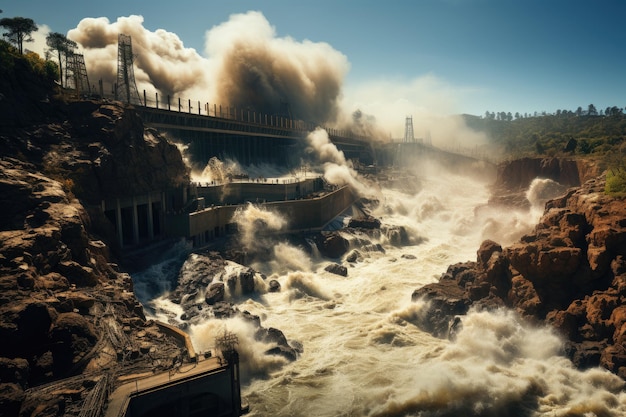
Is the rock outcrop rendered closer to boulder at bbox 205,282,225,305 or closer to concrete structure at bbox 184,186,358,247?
concrete structure at bbox 184,186,358,247

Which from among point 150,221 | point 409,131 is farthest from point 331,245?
point 409,131

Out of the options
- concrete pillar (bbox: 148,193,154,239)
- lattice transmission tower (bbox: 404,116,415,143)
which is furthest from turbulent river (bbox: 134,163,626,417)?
lattice transmission tower (bbox: 404,116,415,143)

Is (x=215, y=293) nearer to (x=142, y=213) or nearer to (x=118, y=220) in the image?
(x=118, y=220)

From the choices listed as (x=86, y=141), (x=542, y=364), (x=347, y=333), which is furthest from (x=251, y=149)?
(x=542, y=364)

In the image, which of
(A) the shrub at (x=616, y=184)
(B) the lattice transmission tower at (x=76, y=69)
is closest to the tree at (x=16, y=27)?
(B) the lattice transmission tower at (x=76, y=69)

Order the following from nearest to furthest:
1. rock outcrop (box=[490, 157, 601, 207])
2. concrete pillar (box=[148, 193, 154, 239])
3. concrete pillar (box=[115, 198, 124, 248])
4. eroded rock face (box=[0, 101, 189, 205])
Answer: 1. eroded rock face (box=[0, 101, 189, 205])
2. concrete pillar (box=[115, 198, 124, 248])
3. concrete pillar (box=[148, 193, 154, 239])
4. rock outcrop (box=[490, 157, 601, 207])

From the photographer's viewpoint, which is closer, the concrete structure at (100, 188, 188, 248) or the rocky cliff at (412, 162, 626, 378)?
the rocky cliff at (412, 162, 626, 378)

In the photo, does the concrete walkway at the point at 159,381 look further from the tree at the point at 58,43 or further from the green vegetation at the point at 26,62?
the tree at the point at 58,43
